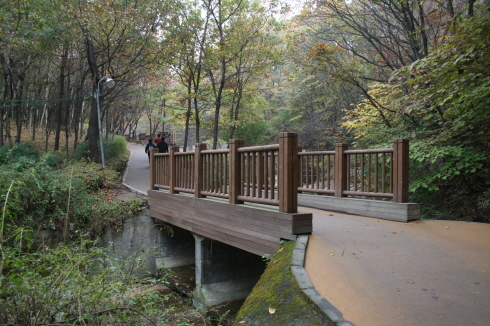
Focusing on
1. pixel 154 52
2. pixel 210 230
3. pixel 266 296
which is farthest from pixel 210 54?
pixel 266 296

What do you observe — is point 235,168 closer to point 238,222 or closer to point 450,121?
point 238,222

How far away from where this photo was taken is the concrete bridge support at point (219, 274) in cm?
644

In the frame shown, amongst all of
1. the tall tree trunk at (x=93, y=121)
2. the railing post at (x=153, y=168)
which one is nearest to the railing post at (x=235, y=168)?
the railing post at (x=153, y=168)

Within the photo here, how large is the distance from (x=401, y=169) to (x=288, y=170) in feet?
8.23

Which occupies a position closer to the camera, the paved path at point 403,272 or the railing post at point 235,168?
the paved path at point 403,272

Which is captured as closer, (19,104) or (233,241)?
(233,241)

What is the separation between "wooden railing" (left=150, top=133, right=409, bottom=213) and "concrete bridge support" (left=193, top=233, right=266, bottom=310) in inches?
45.0

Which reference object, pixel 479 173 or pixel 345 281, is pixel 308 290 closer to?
pixel 345 281

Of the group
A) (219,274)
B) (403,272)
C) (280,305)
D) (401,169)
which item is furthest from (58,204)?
(403,272)

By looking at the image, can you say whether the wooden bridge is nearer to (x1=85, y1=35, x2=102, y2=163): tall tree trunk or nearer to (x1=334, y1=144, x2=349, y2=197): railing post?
(x1=334, y1=144, x2=349, y2=197): railing post

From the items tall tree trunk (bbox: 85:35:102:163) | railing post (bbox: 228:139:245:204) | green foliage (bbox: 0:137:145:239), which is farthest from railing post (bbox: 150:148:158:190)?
tall tree trunk (bbox: 85:35:102:163)

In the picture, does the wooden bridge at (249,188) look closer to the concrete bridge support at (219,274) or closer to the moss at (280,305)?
the concrete bridge support at (219,274)

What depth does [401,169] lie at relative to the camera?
5613mm

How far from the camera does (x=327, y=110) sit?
17922 millimetres
